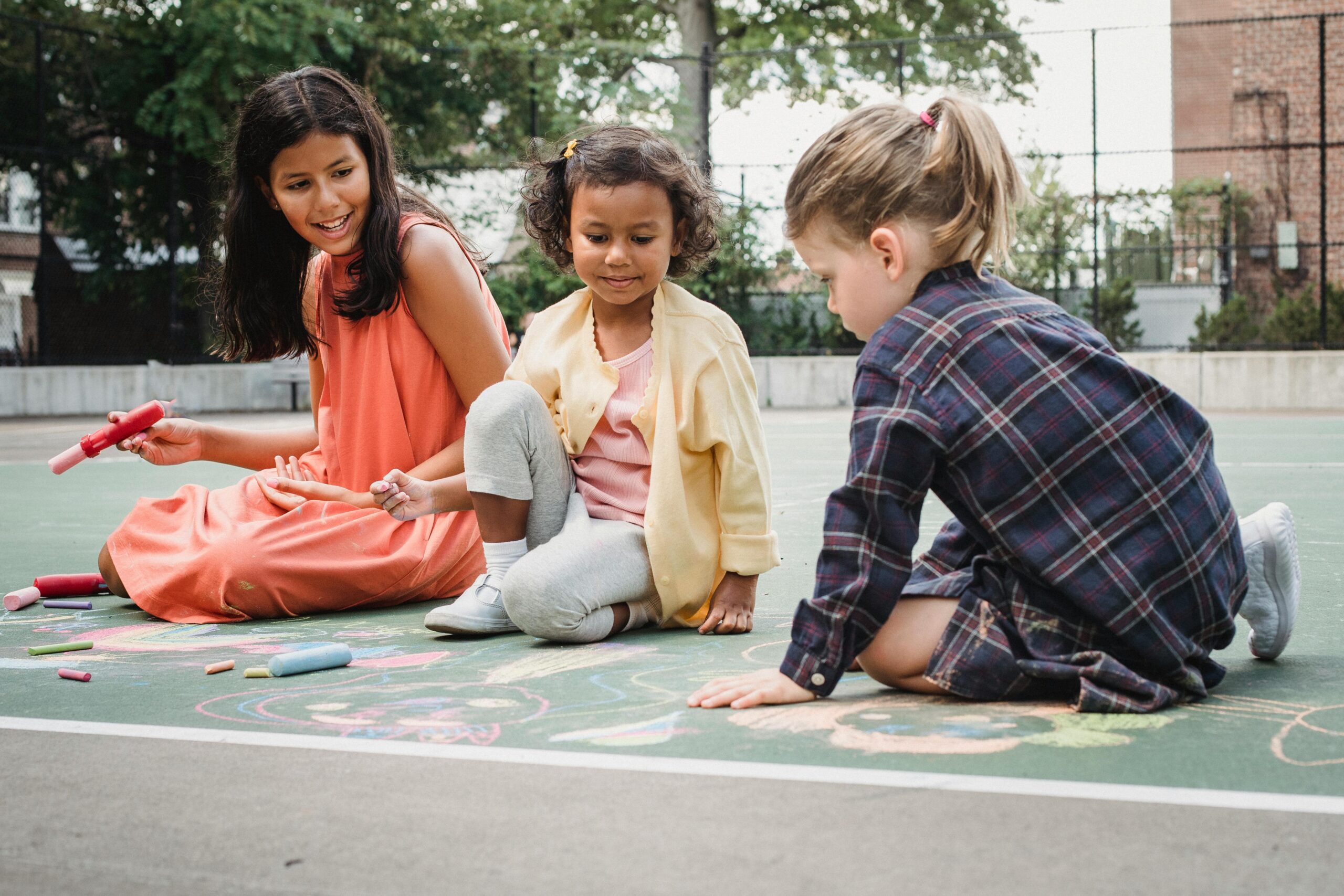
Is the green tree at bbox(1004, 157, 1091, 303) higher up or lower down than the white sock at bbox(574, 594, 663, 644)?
higher up

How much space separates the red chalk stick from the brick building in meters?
11.2

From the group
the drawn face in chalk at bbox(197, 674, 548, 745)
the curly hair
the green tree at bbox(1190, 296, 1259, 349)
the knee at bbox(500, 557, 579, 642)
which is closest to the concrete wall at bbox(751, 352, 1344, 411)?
the green tree at bbox(1190, 296, 1259, 349)

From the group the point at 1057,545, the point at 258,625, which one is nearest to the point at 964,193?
the point at 1057,545

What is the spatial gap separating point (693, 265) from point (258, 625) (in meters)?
1.28

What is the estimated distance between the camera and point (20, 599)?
11.0 ft

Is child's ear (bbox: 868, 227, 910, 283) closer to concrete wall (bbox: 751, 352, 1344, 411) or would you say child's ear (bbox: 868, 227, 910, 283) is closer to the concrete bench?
concrete wall (bbox: 751, 352, 1344, 411)

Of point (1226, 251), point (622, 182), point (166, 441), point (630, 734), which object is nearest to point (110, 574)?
point (166, 441)

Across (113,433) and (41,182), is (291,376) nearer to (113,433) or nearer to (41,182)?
(41,182)

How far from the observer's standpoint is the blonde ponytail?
6.61ft

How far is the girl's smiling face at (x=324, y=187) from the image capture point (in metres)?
3.13

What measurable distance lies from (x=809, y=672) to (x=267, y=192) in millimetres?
1964

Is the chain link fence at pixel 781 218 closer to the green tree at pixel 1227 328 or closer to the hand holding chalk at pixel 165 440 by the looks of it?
the green tree at pixel 1227 328

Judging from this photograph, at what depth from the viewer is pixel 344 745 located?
1.94 meters

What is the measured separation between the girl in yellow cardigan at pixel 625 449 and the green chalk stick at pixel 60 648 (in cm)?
71
